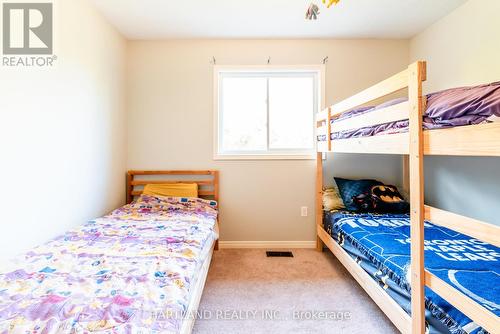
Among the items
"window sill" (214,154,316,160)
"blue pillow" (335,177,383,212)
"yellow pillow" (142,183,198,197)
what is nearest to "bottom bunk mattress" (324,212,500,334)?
"blue pillow" (335,177,383,212)

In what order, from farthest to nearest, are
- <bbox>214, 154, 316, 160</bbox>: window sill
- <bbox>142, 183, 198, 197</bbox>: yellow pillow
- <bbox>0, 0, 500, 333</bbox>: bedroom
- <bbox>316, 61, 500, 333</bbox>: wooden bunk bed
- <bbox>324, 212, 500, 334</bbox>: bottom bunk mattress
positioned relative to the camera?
<bbox>214, 154, 316, 160</bbox>: window sill → <bbox>142, 183, 198, 197</bbox>: yellow pillow → <bbox>0, 0, 500, 333</bbox>: bedroom → <bbox>324, 212, 500, 334</bbox>: bottom bunk mattress → <bbox>316, 61, 500, 333</bbox>: wooden bunk bed

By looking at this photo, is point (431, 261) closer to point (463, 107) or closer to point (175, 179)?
point (463, 107)

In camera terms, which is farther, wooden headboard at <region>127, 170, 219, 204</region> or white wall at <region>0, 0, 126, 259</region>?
wooden headboard at <region>127, 170, 219, 204</region>

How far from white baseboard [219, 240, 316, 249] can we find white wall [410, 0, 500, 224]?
135 cm

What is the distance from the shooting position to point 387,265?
1387 millimetres

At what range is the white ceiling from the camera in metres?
2.14

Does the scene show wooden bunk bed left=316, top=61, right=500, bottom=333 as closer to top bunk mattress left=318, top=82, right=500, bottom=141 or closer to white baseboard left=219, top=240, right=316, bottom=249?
top bunk mattress left=318, top=82, right=500, bottom=141

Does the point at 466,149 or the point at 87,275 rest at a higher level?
the point at 466,149

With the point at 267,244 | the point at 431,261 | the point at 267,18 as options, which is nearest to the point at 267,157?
the point at 267,244

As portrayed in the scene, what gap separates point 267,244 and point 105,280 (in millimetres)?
1909

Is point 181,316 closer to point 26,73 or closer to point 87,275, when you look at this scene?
point 87,275

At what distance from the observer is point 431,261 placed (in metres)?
1.33

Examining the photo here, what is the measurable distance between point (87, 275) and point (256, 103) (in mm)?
2296

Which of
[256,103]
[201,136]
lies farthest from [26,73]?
[256,103]
